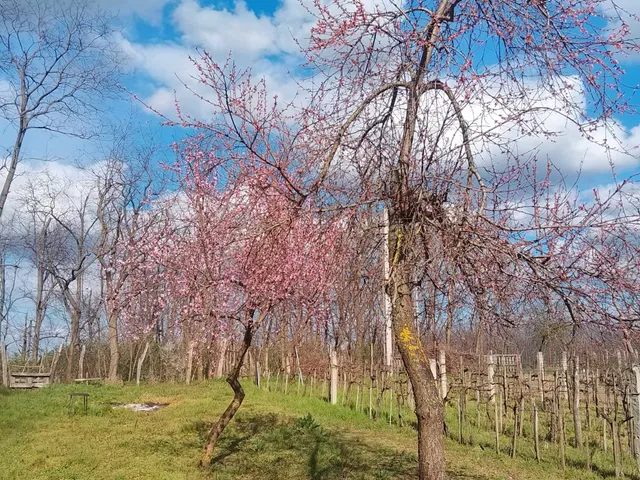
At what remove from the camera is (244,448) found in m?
8.05

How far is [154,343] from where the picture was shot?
22.9 metres

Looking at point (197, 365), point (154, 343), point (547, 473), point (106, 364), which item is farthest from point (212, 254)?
point (106, 364)

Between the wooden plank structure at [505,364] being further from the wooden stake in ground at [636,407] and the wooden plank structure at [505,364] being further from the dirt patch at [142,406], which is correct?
the dirt patch at [142,406]

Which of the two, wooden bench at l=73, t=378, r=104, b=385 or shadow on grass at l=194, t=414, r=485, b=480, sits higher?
shadow on grass at l=194, t=414, r=485, b=480

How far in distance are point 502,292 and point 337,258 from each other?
4.81 ft

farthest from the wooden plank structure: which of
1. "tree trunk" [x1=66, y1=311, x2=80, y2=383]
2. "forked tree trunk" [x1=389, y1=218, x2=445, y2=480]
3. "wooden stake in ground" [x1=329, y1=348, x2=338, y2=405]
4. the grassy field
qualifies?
"tree trunk" [x1=66, y1=311, x2=80, y2=383]

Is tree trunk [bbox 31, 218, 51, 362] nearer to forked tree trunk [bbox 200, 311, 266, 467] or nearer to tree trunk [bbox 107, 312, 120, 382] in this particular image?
tree trunk [bbox 107, 312, 120, 382]

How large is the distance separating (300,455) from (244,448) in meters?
0.98

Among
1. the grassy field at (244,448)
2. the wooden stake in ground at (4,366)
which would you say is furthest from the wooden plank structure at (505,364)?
the wooden stake in ground at (4,366)

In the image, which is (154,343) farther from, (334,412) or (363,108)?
(363,108)

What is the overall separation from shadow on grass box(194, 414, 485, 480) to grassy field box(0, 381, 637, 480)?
14 millimetres

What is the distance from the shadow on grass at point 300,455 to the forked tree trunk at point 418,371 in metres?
2.51

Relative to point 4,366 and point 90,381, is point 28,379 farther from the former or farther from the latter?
point 90,381

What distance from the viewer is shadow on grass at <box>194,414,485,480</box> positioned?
6711 mm
